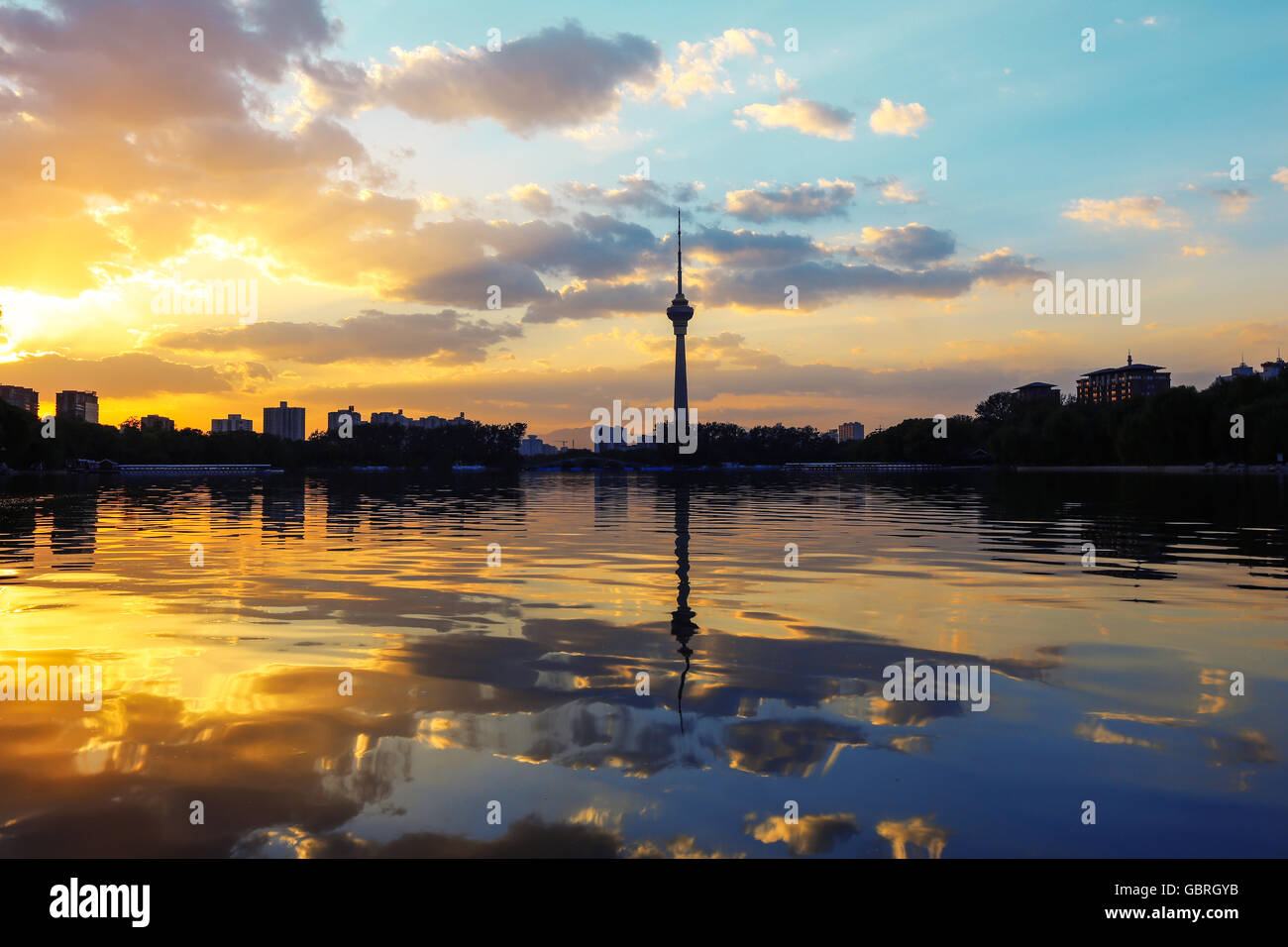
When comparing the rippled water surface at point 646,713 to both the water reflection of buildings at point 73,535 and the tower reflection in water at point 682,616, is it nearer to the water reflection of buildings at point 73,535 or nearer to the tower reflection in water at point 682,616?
the tower reflection in water at point 682,616

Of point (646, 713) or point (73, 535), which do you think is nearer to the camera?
point (646, 713)

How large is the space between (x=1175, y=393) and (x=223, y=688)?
148 meters

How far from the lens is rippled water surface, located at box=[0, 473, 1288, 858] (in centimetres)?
599

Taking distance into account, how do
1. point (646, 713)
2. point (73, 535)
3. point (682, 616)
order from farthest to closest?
1. point (73, 535)
2. point (682, 616)
3. point (646, 713)

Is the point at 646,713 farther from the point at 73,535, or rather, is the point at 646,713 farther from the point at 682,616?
the point at 73,535

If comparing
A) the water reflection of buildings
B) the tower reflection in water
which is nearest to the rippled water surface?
the tower reflection in water

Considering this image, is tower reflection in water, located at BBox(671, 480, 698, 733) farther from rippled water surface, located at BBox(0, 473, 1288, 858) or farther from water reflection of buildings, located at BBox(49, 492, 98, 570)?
water reflection of buildings, located at BBox(49, 492, 98, 570)

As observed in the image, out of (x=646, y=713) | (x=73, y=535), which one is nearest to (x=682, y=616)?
(x=646, y=713)

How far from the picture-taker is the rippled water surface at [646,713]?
19.7ft

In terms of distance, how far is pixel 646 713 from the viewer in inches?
339

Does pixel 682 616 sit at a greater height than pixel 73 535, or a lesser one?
lesser

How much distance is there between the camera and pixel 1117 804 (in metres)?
6.30
